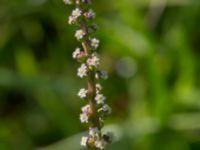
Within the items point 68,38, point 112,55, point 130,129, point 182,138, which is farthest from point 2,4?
point 182,138

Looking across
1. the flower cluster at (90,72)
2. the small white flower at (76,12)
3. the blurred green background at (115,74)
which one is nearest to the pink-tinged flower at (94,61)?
the flower cluster at (90,72)

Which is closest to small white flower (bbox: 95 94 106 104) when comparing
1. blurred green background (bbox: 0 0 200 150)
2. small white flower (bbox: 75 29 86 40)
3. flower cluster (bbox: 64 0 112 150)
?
flower cluster (bbox: 64 0 112 150)

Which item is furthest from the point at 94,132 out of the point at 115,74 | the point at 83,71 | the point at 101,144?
the point at 115,74

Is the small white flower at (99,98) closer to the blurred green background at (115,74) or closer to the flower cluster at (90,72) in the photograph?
the flower cluster at (90,72)

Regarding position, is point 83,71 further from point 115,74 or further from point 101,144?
point 115,74

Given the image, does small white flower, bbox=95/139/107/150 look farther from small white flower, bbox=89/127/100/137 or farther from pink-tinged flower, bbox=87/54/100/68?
pink-tinged flower, bbox=87/54/100/68

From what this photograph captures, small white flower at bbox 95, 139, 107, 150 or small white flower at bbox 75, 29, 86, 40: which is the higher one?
small white flower at bbox 75, 29, 86, 40

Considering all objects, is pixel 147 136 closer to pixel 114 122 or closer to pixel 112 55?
pixel 114 122
